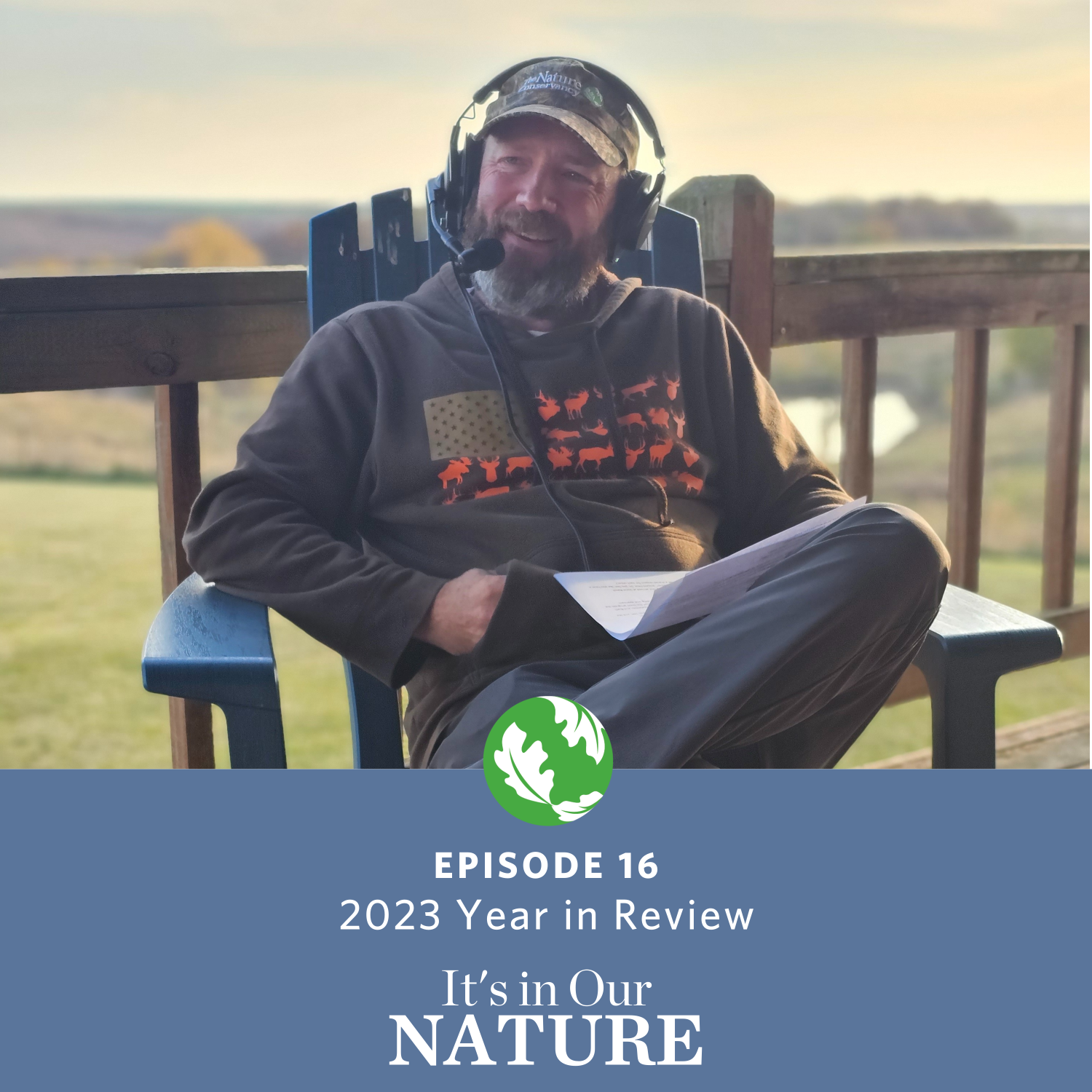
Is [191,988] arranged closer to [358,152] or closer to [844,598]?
[844,598]

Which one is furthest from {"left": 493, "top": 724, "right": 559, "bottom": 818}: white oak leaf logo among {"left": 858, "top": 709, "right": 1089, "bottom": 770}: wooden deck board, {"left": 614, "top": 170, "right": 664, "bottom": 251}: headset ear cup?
{"left": 858, "top": 709, "right": 1089, "bottom": 770}: wooden deck board

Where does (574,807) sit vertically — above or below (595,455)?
below

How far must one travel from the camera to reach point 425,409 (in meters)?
1.26

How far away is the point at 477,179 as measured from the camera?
130 centimetres

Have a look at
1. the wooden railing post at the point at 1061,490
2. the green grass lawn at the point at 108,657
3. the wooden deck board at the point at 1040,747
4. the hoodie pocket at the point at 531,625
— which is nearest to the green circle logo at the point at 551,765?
the hoodie pocket at the point at 531,625

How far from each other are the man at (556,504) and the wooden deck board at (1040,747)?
2.94 feet

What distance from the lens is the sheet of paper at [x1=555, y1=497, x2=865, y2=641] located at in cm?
105

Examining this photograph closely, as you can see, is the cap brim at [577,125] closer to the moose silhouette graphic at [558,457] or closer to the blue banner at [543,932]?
the moose silhouette graphic at [558,457]

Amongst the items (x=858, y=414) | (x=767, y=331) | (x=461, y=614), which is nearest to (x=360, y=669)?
(x=461, y=614)

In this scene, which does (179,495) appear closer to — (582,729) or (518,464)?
(518,464)

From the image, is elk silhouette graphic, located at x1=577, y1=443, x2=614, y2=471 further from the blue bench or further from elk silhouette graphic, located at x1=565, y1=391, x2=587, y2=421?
the blue bench

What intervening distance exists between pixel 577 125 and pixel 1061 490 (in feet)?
4.55

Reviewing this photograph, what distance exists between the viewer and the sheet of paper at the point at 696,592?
1.05 meters

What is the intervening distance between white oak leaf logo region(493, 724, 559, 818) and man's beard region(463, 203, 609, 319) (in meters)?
0.54
